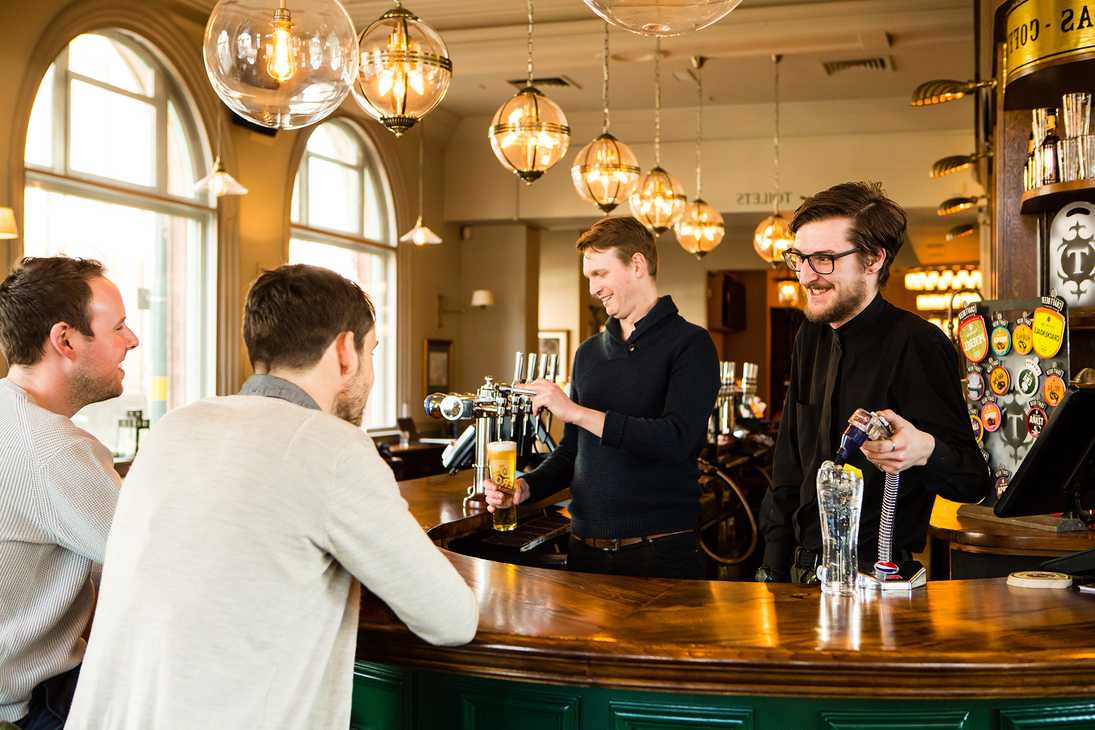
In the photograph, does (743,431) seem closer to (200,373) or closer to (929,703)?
(200,373)

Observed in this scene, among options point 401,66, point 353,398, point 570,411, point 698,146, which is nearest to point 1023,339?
point 570,411

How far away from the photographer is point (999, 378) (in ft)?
13.5

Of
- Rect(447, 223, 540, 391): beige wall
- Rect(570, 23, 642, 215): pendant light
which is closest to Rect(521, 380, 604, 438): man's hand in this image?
Rect(570, 23, 642, 215): pendant light

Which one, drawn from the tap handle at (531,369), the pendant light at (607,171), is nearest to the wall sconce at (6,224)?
the pendant light at (607,171)

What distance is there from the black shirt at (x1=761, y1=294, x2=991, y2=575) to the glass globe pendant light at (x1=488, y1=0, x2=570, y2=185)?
9.14ft

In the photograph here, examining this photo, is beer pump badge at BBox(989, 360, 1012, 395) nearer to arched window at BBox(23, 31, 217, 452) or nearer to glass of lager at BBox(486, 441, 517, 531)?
glass of lager at BBox(486, 441, 517, 531)

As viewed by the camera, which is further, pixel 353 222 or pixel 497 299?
pixel 497 299

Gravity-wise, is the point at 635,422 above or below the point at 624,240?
below

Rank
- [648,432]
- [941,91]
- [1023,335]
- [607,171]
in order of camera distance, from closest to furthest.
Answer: [648,432] < [1023,335] < [607,171] < [941,91]

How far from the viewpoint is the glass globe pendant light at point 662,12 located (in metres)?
2.32

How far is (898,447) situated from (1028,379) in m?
2.28

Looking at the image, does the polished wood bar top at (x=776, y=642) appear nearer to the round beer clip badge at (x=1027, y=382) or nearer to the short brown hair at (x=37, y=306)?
the short brown hair at (x=37, y=306)

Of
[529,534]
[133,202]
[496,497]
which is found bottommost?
[529,534]

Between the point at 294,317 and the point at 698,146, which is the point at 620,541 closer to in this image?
the point at 294,317
